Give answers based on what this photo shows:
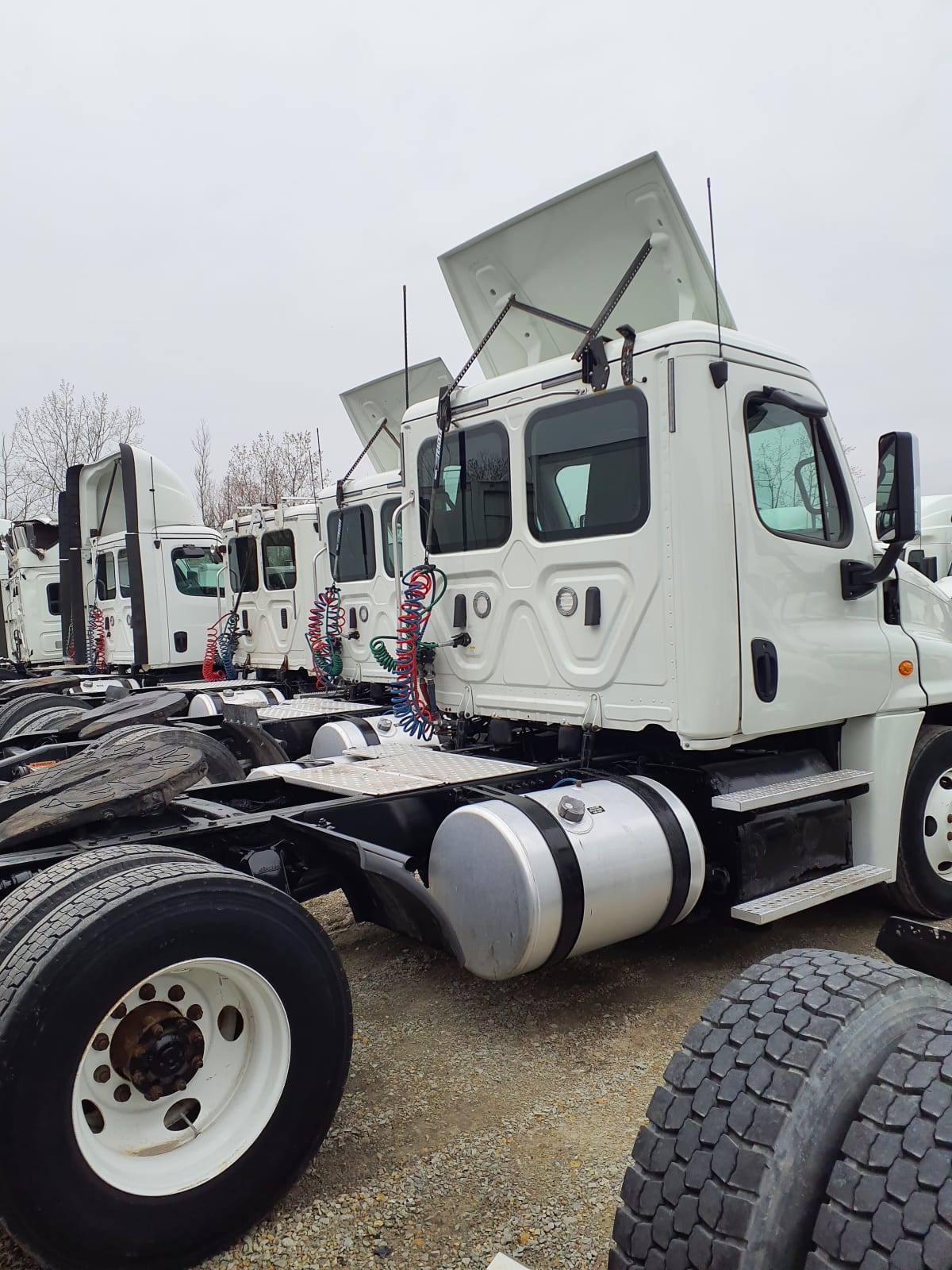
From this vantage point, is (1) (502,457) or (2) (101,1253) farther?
(1) (502,457)

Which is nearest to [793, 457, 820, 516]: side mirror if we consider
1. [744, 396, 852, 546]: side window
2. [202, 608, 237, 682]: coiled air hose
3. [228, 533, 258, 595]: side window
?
[744, 396, 852, 546]: side window

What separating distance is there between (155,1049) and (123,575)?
10.9 meters

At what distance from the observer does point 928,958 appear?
7.14 ft

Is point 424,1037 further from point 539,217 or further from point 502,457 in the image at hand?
point 539,217

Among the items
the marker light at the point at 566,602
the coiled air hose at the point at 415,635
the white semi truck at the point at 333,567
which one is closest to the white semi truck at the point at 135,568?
the white semi truck at the point at 333,567

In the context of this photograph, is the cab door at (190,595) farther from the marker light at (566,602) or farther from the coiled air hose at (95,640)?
the marker light at (566,602)

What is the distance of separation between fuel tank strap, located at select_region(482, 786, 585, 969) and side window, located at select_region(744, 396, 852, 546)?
5.43 ft

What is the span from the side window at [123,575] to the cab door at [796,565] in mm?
9917

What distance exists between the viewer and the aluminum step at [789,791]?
3871 mm

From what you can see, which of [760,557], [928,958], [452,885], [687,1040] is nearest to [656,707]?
[760,557]

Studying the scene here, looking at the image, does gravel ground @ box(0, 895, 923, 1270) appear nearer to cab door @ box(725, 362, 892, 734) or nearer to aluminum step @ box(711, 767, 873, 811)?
aluminum step @ box(711, 767, 873, 811)

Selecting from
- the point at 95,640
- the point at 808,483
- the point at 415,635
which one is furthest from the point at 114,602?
the point at 808,483

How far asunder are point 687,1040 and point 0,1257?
6.16ft

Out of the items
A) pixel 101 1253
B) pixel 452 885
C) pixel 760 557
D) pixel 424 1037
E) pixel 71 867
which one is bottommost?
pixel 424 1037
